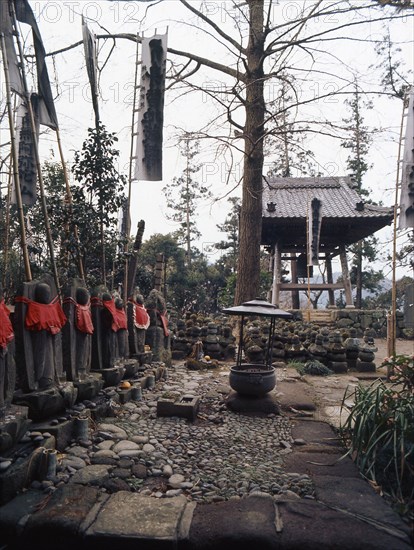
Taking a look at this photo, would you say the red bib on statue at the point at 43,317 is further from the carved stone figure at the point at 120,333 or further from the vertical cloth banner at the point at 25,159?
the vertical cloth banner at the point at 25,159

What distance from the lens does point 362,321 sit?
14062mm

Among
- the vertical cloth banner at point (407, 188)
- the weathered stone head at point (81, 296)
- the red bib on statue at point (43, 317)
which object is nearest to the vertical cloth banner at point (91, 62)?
the weathered stone head at point (81, 296)

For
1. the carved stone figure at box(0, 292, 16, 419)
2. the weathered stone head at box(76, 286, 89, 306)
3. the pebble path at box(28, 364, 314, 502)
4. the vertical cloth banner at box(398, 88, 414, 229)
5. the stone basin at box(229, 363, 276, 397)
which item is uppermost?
the vertical cloth banner at box(398, 88, 414, 229)

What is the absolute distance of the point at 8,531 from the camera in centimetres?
234

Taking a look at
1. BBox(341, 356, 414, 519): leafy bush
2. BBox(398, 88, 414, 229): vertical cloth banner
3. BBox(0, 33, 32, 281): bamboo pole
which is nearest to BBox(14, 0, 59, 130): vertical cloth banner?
BBox(0, 33, 32, 281): bamboo pole

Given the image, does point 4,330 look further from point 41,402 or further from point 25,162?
point 25,162

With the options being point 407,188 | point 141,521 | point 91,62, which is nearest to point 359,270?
point 407,188

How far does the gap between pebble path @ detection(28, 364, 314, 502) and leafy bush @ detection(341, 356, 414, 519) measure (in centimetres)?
53

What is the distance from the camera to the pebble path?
2934mm

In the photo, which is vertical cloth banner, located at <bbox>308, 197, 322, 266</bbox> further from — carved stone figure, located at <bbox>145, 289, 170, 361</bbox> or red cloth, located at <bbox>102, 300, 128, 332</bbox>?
red cloth, located at <bbox>102, 300, 128, 332</bbox>

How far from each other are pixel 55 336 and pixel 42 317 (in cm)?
34

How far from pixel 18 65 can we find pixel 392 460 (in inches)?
188

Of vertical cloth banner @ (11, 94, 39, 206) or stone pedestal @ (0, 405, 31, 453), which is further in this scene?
vertical cloth banner @ (11, 94, 39, 206)

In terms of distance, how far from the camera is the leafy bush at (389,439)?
2873 millimetres
